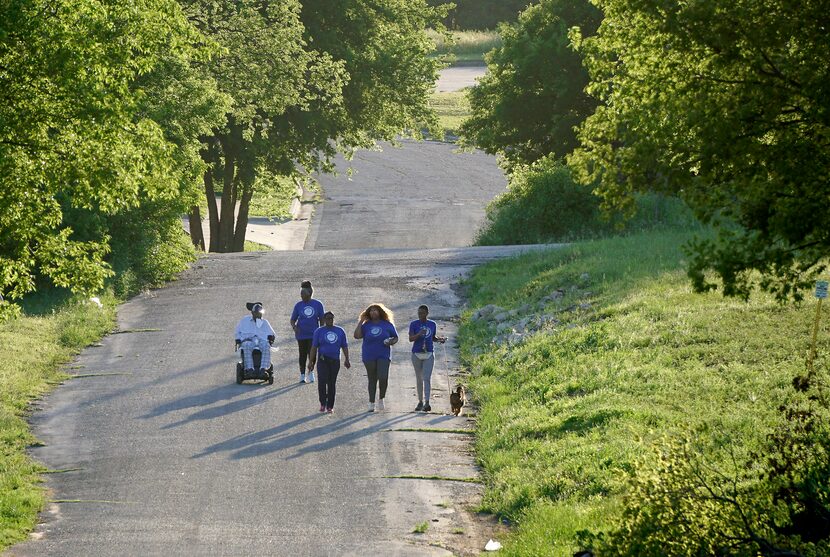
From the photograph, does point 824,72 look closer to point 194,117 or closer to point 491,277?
point 491,277

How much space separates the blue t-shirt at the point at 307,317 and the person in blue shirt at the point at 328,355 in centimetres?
128

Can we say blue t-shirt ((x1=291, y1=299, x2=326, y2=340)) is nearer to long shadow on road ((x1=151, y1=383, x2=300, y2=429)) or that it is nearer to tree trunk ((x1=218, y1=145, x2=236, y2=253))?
long shadow on road ((x1=151, y1=383, x2=300, y2=429))

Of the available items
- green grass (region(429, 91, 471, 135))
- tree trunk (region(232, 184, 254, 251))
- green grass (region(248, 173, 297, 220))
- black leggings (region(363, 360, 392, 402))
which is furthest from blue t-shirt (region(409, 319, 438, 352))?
green grass (region(429, 91, 471, 135))

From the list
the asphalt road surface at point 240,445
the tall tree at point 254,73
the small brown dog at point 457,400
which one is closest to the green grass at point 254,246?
the tall tree at point 254,73

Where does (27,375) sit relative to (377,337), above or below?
below

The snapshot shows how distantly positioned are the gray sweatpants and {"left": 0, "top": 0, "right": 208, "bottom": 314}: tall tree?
502 cm

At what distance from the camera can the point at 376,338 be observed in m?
18.5

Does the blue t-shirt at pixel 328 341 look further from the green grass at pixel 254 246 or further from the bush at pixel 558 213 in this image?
the green grass at pixel 254 246

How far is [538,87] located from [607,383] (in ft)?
81.5

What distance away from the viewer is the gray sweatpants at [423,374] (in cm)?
1855

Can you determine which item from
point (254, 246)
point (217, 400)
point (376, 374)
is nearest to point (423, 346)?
point (376, 374)

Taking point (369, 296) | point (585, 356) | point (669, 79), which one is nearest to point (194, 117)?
point (369, 296)

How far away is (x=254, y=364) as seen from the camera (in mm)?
20047

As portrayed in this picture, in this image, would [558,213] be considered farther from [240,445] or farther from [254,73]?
[240,445]
